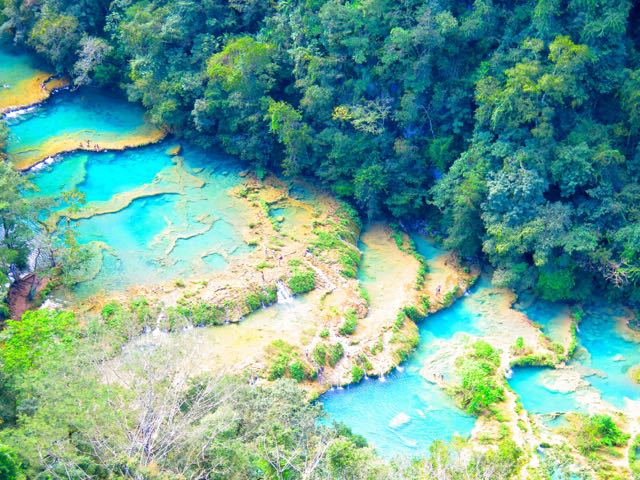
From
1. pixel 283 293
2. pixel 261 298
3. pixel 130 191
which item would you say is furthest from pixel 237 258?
pixel 130 191

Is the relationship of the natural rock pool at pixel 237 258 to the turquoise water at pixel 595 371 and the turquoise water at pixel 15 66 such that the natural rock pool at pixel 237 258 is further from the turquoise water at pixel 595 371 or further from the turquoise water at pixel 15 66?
the turquoise water at pixel 15 66

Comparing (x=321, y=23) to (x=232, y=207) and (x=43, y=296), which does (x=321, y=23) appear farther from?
(x=43, y=296)

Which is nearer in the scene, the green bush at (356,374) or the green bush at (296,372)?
the green bush at (296,372)

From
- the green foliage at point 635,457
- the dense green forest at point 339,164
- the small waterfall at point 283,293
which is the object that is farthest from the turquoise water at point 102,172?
the green foliage at point 635,457

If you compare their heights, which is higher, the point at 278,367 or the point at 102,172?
the point at 102,172

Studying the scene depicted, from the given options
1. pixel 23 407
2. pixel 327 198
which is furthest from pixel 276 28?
pixel 23 407

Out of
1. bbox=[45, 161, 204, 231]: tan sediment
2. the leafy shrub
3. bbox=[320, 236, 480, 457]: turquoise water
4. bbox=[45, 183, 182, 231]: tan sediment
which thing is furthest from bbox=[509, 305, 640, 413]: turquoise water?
bbox=[45, 183, 182, 231]: tan sediment

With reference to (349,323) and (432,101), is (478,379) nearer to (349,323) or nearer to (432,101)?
(349,323)
